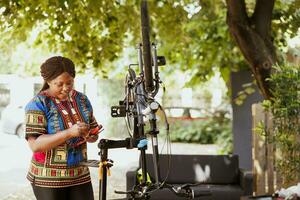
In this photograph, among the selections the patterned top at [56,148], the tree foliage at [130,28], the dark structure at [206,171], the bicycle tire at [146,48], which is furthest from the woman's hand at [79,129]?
the dark structure at [206,171]

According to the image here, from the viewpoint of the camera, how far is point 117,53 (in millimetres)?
6141

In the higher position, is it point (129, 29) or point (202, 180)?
point (129, 29)

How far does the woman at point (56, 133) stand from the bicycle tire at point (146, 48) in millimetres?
386

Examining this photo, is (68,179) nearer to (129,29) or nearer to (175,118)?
(129,29)

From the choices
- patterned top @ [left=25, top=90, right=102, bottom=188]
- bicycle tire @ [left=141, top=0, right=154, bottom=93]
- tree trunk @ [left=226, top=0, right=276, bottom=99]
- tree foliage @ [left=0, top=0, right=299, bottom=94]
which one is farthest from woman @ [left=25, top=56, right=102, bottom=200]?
tree trunk @ [left=226, top=0, right=276, bottom=99]

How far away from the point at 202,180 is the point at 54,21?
91.5 inches

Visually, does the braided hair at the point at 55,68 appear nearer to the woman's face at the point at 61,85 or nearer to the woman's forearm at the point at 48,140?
the woman's face at the point at 61,85

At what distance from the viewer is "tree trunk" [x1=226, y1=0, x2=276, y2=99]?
13.7 ft

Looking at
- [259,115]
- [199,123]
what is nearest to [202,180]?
[259,115]

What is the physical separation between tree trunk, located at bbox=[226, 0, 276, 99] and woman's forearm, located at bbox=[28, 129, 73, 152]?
2.74 metres

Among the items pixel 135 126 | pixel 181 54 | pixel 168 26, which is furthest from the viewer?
pixel 181 54

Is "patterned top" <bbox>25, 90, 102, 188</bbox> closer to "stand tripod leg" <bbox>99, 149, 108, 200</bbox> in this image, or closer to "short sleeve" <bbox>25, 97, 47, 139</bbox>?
"short sleeve" <bbox>25, 97, 47, 139</bbox>

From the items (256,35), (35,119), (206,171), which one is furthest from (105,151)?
(206,171)

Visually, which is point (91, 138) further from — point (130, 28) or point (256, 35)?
point (130, 28)
